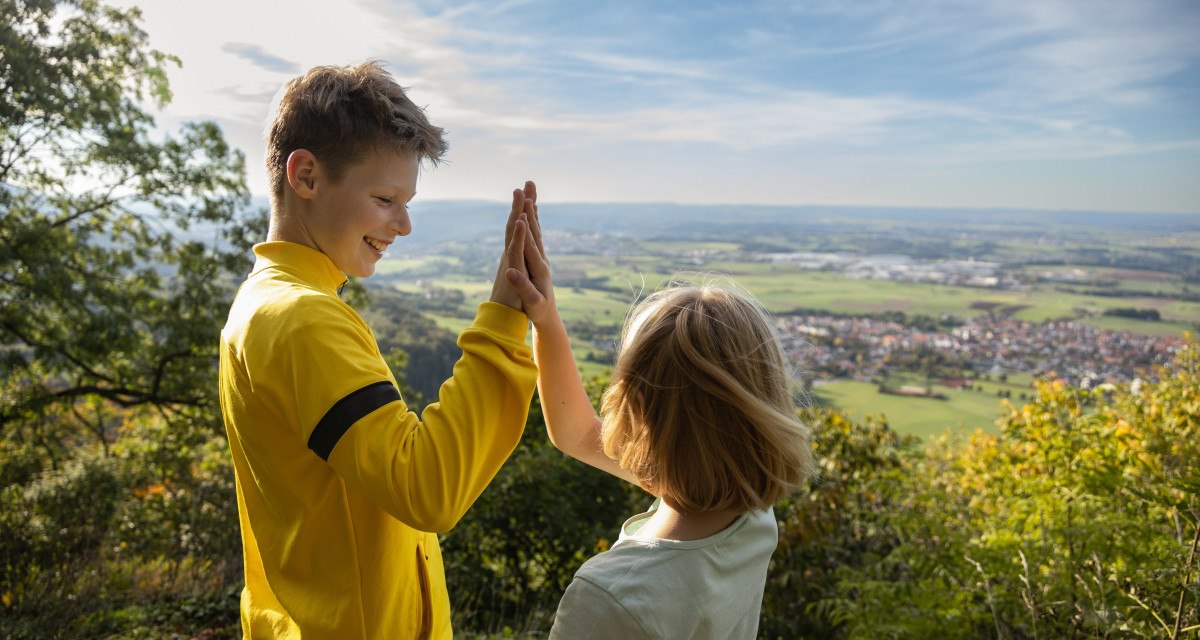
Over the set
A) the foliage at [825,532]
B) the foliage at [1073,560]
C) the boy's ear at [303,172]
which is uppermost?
the boy's ear at [303,172]

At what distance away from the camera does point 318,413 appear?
1.01m

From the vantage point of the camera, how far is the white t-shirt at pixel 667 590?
1078 millimetres

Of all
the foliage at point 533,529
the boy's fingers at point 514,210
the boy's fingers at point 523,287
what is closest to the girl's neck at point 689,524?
the boy's fingers at point 523,287

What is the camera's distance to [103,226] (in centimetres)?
1041

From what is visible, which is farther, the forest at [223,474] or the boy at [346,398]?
the forest at [223,474]

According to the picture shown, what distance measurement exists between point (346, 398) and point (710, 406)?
1.98ft

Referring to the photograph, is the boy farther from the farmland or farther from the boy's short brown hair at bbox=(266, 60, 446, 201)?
the farmland

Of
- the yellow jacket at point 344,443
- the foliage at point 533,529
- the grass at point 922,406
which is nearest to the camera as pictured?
the yellow jacket at point 344,443

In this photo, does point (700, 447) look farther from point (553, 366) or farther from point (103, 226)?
point (103, 226)

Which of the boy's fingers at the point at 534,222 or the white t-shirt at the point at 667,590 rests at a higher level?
the boy's fingers at the point at 534,222

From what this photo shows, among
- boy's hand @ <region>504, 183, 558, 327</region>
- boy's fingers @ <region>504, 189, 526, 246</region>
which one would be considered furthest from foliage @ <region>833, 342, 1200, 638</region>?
boy's fingers @ <region>504, 189, 526, 246</region>

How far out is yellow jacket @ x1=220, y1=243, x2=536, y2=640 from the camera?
997 mm

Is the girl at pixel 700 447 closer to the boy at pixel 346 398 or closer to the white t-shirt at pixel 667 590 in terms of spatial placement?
the white t-shirt at pixel 667 590

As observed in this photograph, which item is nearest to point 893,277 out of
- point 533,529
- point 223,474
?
point 533,529
